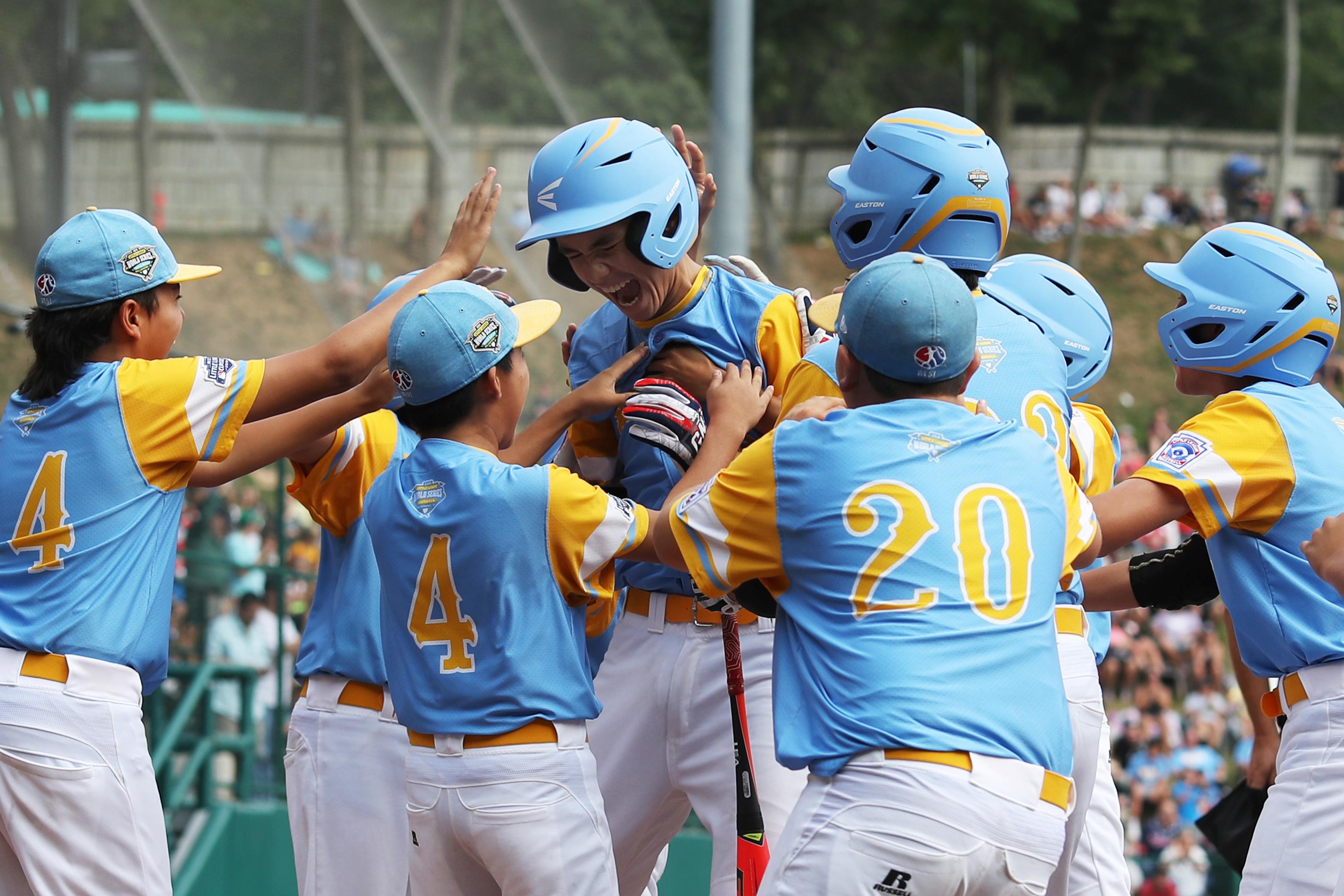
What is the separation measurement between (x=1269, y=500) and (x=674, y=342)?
1.80 metres

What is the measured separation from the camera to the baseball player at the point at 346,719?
15.9ft

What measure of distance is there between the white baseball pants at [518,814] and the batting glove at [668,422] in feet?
2.62

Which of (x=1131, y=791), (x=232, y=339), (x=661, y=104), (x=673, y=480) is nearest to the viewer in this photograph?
(x=673, y=480)

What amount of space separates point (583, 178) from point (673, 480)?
0.98 metres

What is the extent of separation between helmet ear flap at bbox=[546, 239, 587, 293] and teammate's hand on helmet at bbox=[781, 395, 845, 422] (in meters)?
1.15

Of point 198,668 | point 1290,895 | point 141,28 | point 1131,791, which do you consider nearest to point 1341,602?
point 1290,895

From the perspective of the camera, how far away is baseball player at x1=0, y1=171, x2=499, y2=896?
13.3 feet

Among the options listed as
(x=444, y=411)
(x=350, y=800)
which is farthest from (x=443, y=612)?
(x=350, y=800)

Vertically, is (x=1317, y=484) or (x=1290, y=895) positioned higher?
(x=1317, y=484)

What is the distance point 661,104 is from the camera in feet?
42.0

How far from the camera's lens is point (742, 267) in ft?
16.5

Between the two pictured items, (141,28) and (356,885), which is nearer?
(356,885)

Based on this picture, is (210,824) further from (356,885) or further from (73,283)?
(73,283)

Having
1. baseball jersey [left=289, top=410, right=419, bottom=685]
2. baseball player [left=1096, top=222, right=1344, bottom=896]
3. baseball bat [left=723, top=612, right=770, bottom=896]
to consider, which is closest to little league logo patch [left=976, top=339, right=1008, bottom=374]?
baseball player [left=1096, top=222, right=1344, bottom=896]
